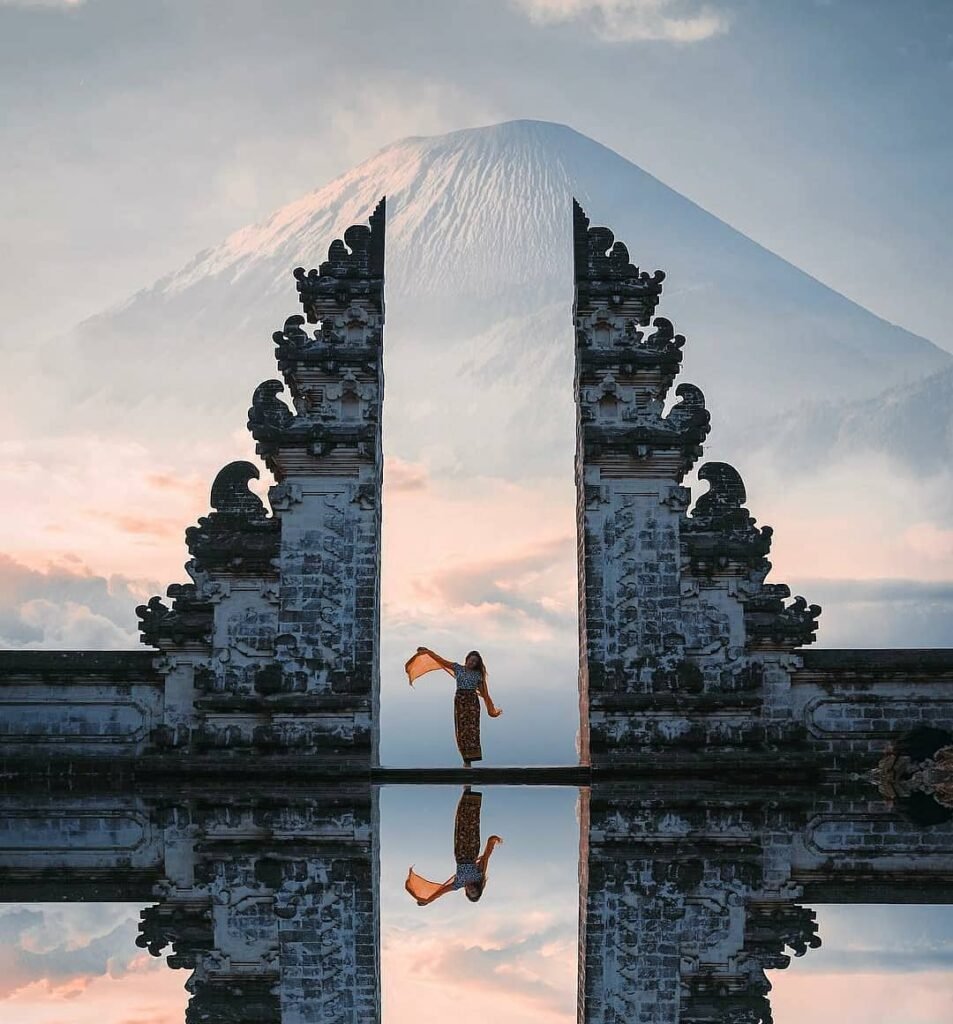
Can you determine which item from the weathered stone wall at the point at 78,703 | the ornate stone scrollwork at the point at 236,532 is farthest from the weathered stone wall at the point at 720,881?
the weathered stone wall at the point at 78,703

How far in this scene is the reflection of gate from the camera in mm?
19125

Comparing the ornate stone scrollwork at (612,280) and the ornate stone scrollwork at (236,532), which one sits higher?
the ornate stone scrollwork at (612,280)

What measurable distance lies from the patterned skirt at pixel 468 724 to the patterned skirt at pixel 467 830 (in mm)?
616

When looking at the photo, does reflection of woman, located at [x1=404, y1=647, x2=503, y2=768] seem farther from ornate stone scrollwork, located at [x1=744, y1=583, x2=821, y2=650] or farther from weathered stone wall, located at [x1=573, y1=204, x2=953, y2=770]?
ornate stone scrollwork, located at [x1=744, y1=583, x2=821, y2=650]

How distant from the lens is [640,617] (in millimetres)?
19453

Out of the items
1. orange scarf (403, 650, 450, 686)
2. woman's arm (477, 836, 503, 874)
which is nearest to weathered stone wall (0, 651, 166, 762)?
orange scarf (403, 650, 450, 686)

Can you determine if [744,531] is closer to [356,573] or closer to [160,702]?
[356,573]

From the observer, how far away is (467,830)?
17.2 meters

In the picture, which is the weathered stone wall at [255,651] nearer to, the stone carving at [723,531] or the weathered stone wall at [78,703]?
the weathered stone wall at [78,703]

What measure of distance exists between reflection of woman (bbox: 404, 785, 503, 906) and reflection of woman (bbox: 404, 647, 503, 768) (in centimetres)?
129

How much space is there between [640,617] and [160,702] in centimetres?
614

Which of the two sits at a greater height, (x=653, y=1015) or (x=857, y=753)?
(x=857, y=753)

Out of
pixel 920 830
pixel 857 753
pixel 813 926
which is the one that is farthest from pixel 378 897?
pixel 857 753

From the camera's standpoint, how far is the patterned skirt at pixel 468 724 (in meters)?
19.5
